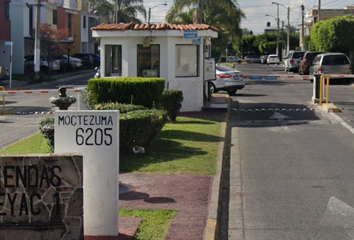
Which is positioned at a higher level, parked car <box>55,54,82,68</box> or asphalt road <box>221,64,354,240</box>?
parked car <box>55,54,82,68</box>

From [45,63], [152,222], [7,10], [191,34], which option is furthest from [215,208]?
[7,10]

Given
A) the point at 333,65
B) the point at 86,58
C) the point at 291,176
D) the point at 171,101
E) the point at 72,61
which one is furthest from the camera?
the point at 86,58

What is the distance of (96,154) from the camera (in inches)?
233

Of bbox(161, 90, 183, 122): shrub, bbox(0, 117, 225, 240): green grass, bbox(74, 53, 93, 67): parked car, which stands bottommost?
bbox(0, 117, 225, 240): green grass

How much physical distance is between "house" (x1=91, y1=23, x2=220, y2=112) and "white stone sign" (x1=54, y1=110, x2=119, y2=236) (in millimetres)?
11599

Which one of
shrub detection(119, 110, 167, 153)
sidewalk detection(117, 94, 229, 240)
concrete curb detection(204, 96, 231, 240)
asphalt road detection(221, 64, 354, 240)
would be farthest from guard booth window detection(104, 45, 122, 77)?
sidewalk detection(117, 94, 229, 240)

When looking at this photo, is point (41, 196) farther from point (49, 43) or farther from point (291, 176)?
point (49, 43)

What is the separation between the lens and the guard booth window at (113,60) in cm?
1798

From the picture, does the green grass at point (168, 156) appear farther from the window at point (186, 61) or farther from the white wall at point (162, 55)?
the window at point (186, 61)

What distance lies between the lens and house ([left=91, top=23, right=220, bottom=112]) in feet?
57.1

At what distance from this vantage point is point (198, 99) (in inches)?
721

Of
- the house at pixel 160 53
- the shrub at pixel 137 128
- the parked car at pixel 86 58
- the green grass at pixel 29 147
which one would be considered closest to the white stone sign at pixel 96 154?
the shrub at pixel 137 128

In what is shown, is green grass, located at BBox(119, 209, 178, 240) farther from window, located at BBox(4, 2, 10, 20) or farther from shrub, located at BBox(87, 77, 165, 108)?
window, located at BBox(4, 2, 10, 20)

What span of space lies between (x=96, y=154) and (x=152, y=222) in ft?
4.12
